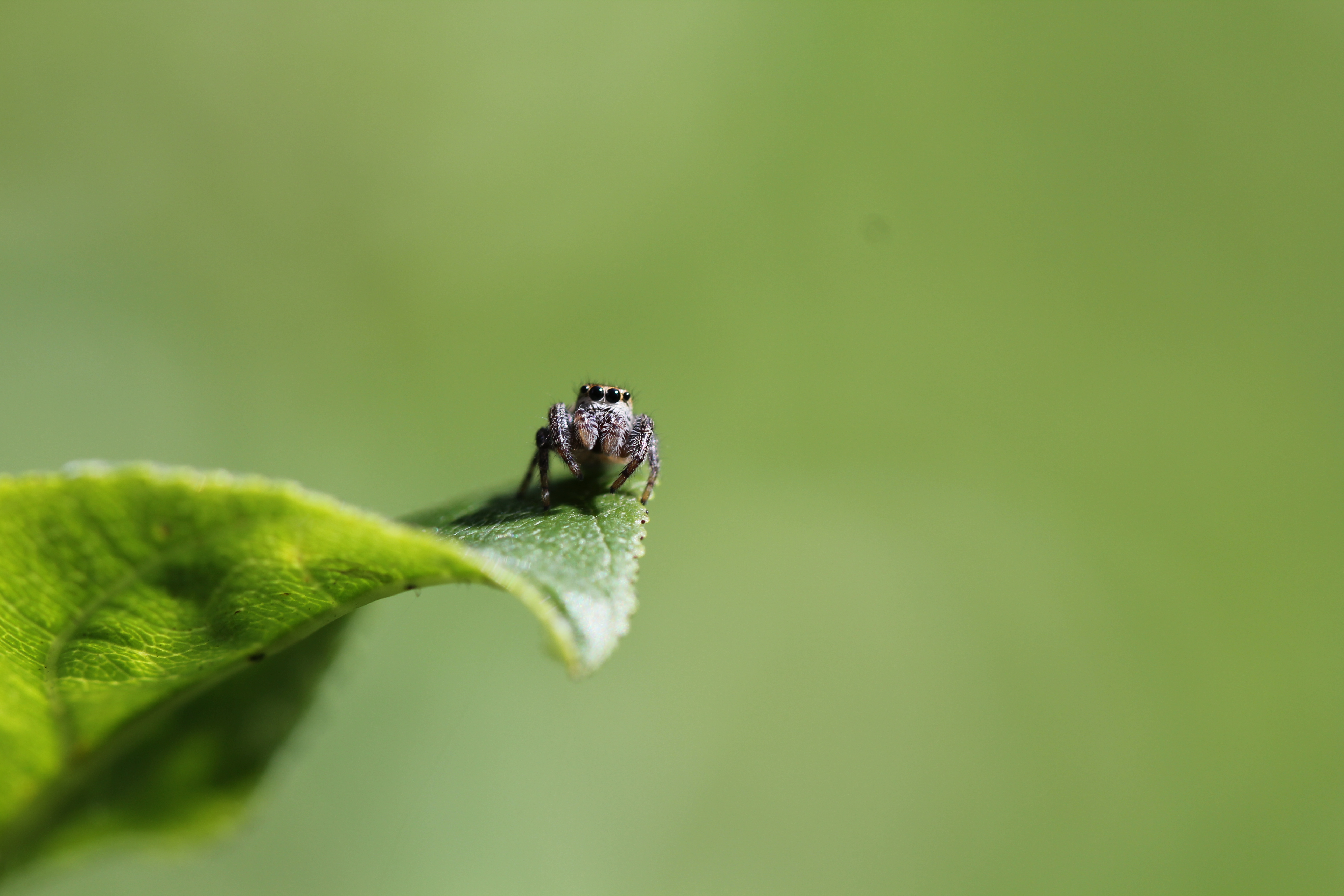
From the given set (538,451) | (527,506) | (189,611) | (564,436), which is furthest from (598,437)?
(189,611)

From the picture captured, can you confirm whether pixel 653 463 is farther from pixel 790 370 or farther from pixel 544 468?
pixel 790 370

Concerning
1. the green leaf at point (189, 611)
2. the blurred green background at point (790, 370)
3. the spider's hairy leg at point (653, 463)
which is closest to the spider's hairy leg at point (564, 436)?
the spider's hairy leg at point (653, 463)

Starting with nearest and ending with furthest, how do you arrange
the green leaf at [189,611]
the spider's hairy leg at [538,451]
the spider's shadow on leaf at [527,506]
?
the green leaf at [189,611]
the spider's shadow on leaf at [527,506]
the spider's hairy leg at [538,451]

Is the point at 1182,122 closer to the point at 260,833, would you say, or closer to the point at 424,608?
the point at 424,608

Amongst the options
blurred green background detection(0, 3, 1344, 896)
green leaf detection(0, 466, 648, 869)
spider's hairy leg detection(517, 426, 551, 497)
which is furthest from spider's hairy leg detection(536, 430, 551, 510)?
blurred green background detection(0, 3, 1344, 896)

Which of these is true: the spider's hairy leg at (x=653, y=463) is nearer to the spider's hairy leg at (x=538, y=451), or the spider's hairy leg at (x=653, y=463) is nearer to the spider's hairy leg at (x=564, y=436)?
the spider's hairy leg at (x=564, y=436)

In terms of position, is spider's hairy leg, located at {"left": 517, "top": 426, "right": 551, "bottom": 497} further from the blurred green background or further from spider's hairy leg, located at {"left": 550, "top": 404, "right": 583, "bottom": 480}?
the blurred green background
